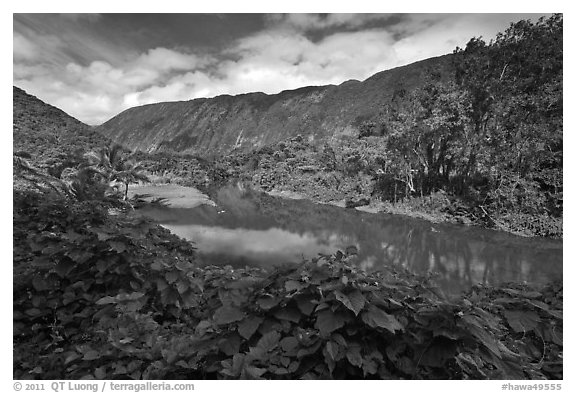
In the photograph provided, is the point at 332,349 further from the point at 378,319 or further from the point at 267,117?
the point at 267,117

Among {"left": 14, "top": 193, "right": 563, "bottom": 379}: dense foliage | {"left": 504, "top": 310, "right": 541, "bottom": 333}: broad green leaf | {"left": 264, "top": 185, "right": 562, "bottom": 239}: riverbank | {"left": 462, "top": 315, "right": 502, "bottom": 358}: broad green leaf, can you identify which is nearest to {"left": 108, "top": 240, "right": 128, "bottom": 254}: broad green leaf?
{"left": 14, "top": 193, "right": 563, "bottom": 379}: dense foliage

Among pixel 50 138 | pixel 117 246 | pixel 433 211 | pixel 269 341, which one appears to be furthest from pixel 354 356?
pixel 433 211

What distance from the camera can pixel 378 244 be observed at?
544 inches

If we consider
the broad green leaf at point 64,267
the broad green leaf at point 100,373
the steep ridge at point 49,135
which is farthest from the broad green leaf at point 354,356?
the steep ridge at point 49,135

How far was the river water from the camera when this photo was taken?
980 centimetres

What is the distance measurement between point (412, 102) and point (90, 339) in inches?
943

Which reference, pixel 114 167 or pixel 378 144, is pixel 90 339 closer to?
pixel 114 167

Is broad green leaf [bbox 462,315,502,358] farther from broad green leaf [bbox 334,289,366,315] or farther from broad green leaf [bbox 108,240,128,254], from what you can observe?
broad green leaf [bbox 108,240,128,254]

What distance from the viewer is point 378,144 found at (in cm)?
3366

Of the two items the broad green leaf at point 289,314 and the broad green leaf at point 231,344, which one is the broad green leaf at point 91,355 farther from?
the broad green leaf at point 289,314

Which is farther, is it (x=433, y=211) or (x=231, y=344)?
(x=433, y=211)

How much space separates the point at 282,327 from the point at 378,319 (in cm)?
61

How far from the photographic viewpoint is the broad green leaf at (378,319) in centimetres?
179

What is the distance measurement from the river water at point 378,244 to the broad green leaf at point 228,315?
4145 mm
